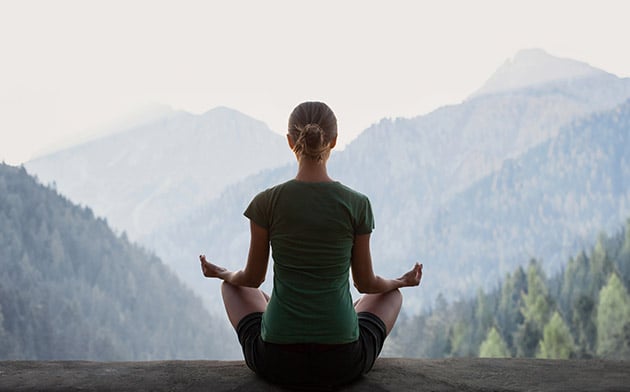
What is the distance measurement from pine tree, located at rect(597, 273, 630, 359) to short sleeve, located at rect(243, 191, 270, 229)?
1761 cm

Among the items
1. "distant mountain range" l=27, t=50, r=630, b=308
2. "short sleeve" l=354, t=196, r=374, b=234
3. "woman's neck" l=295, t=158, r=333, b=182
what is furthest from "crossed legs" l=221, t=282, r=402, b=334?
"distant mountain range" l=27, t=50, r=630, b=308

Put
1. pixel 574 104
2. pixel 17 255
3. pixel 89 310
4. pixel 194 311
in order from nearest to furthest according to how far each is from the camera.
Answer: pixel 17 255, pixel 89 310, pixel 194 311, pixel 574 104

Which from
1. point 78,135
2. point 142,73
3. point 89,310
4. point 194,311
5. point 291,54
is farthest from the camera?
point 78,135

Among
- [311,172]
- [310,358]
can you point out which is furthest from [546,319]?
[311,172]

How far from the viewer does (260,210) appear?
1831mm

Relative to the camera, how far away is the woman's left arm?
73.4 inches

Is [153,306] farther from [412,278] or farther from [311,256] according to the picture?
[311,256]

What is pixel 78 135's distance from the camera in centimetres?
5538

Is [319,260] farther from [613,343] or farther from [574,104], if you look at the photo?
[574,104]

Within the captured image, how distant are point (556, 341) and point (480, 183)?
33.0m

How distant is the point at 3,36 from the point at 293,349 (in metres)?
24.7

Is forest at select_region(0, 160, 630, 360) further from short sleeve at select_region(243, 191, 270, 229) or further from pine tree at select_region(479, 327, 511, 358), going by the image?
short sleeve at select_region(243, 191, 270, 229)

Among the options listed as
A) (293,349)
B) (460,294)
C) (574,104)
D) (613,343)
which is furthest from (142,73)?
(293,349)

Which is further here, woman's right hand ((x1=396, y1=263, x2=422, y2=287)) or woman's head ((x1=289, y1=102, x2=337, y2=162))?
woman's right hand ((x1=396, y1=263, x2=422, y2=287))
